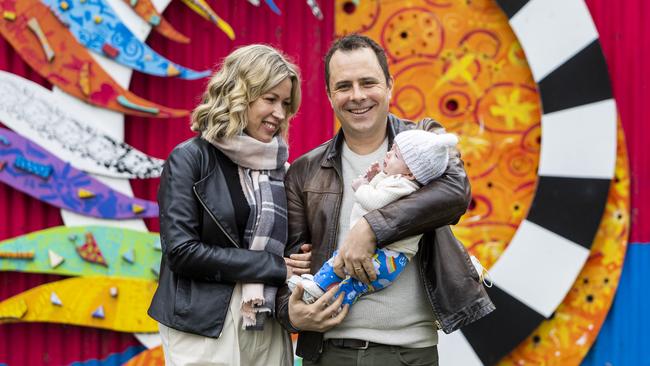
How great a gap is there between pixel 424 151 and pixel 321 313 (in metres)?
0.45

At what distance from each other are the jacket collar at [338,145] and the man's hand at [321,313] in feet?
1.11

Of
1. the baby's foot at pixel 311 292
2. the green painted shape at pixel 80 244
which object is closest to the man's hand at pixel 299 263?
the baby's foot at pixel 311 292

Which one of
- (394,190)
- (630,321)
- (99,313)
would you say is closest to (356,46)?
(394,190)

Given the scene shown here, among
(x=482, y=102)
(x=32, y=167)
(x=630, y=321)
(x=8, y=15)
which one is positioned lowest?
(x=630, y=321)

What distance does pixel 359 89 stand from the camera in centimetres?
185

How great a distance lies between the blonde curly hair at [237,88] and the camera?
6.39 feet

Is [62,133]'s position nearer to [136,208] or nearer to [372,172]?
[136,208]

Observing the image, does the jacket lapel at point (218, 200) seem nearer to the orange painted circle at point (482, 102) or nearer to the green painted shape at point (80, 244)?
the green painted shape at point (80, 244)

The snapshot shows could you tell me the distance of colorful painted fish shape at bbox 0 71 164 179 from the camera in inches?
113

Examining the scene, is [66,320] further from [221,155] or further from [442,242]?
[442,242]

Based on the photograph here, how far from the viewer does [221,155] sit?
1993 millimetres

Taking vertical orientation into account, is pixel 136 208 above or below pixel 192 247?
above

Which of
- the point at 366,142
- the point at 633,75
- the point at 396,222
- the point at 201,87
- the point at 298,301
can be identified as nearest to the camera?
the point at 396,222

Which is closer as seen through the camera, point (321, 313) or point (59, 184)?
point (321, 313)
